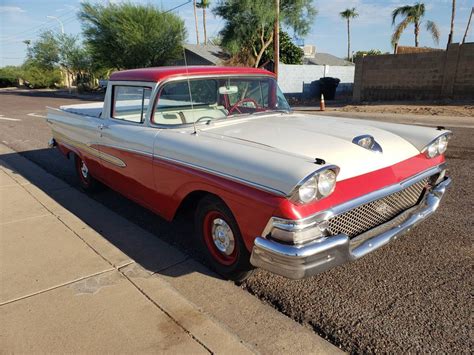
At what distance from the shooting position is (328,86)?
2350 cm

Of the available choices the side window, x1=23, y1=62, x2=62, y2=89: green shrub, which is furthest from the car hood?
x1=23, y1=62, x2=62, y2=89: green shrub

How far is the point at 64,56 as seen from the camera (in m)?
43.9

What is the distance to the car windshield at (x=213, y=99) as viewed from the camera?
370cm

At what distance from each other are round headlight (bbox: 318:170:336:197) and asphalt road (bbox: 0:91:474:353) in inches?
33.4

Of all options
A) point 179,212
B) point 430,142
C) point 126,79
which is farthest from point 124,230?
point 430,142

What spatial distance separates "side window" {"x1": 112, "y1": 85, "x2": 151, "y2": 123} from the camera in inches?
149

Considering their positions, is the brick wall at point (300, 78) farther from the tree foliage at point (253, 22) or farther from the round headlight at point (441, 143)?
the round headlight at point (441, 143)

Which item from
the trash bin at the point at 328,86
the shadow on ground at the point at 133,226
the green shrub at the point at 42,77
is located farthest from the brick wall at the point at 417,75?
the green shrub at the point at 42,77

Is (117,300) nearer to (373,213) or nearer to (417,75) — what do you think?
(373,213)

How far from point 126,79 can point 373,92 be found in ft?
58.4

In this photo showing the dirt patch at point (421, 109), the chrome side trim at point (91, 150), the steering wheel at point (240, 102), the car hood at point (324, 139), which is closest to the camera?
the car hood at point (324, 139)

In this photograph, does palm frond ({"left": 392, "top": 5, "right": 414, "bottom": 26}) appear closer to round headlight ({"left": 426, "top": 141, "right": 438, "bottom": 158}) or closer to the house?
the house

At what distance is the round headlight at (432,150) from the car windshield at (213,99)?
1.60 m

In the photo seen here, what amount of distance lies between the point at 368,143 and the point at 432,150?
2.46ft
